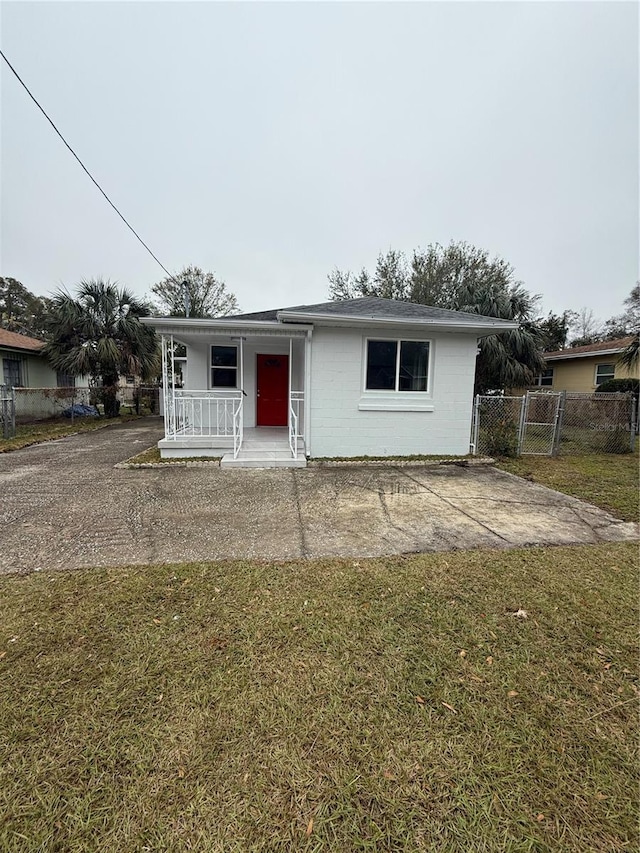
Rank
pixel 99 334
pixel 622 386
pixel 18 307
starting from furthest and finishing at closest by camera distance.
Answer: pixel 18 307 → pixel 622 386 → pixel 99 334

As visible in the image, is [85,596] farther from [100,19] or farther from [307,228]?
[307,228]

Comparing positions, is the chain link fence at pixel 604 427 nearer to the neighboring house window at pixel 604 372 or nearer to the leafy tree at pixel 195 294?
the neighboring house window at pixel 604 372

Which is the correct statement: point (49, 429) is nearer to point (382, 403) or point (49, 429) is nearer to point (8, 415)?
point (8, 415)

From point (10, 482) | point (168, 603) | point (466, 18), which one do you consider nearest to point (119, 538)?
point (168, 603)

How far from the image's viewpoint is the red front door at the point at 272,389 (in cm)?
975

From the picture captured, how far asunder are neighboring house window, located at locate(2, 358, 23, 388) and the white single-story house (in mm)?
9964

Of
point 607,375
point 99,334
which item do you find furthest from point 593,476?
point 99,334

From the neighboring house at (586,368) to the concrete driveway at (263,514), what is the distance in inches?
505

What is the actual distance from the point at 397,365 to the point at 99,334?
11.5 meters

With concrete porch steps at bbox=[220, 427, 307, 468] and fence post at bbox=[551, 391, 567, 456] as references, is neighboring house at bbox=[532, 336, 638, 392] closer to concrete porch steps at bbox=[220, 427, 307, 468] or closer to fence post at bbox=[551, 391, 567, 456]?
fence post at bbox=[551, 391, 567, 456]

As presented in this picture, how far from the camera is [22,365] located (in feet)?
48.4

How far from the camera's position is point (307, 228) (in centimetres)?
1939

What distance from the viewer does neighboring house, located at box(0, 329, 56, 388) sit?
13711 mm

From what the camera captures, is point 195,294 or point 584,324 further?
point 584,324
